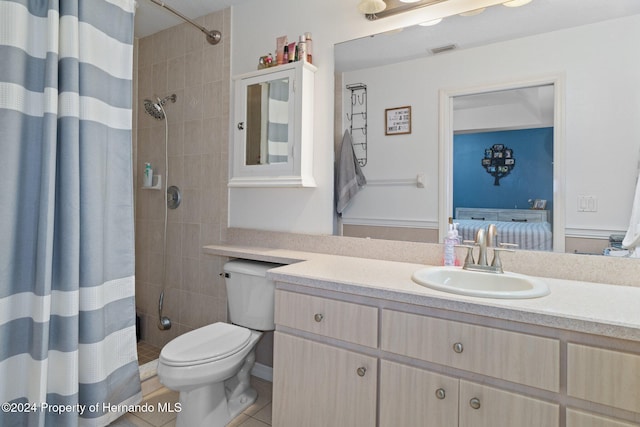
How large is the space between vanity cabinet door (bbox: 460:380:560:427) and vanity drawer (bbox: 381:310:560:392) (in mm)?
49

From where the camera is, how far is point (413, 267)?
1565 millimetres

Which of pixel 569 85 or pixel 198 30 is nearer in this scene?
pixel 569 85

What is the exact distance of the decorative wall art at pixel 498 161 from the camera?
1.45 meters

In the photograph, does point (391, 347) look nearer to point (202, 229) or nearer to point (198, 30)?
point (202, 229)

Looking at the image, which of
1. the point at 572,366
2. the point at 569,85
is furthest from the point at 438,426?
the point at 569,85

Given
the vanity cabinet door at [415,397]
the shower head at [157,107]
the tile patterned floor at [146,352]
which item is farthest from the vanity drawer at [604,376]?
the shower head at [157,107]

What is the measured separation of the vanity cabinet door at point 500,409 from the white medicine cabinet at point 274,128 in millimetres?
1233

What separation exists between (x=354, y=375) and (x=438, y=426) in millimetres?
310

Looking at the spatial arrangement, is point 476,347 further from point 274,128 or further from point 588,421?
point 274,128

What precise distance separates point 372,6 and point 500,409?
177cm

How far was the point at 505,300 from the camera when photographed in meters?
1.04

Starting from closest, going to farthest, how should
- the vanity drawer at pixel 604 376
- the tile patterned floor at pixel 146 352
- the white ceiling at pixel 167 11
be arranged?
the vanity drawer at pixel 604 376 → the white ceiling at pixel 167 11 → the tile patterned floor at pixel 146 352

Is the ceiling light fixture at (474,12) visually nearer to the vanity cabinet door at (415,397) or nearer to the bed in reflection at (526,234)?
the bed in reflection at (526,234)

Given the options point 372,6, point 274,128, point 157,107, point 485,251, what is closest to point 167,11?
point 157,107
